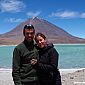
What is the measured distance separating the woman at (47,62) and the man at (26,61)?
9 centimetres

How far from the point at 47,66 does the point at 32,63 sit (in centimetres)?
21

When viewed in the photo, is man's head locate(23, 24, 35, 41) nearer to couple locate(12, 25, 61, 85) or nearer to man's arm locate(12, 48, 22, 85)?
couple locate(12, 25, 61, 85)

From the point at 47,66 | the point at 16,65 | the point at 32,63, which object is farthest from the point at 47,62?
the point at 16,65

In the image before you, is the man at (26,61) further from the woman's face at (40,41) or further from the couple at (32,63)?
the woman's face at (40,41)

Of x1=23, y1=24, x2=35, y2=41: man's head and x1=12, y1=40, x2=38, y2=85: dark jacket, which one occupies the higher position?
x1=23, y1=24, x2=35, y2=41: man's head

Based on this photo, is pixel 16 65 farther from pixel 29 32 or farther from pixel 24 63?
pixel 29 32

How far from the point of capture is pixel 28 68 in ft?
12.3

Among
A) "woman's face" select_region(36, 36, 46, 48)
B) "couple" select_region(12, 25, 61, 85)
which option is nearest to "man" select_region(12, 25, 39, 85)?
"couple" select_region(12, 25, 61, 85)

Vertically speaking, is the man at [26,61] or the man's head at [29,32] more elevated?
the man's head at [29,32]

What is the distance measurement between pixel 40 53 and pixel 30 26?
1.14ft

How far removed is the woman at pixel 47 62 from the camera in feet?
12.5

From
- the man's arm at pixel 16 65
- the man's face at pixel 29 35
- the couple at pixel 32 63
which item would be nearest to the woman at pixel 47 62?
the couple at pixel 32 63

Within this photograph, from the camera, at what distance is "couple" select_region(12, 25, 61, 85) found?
3754mm

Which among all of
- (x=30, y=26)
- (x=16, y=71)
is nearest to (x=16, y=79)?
(x=16, y=71)
